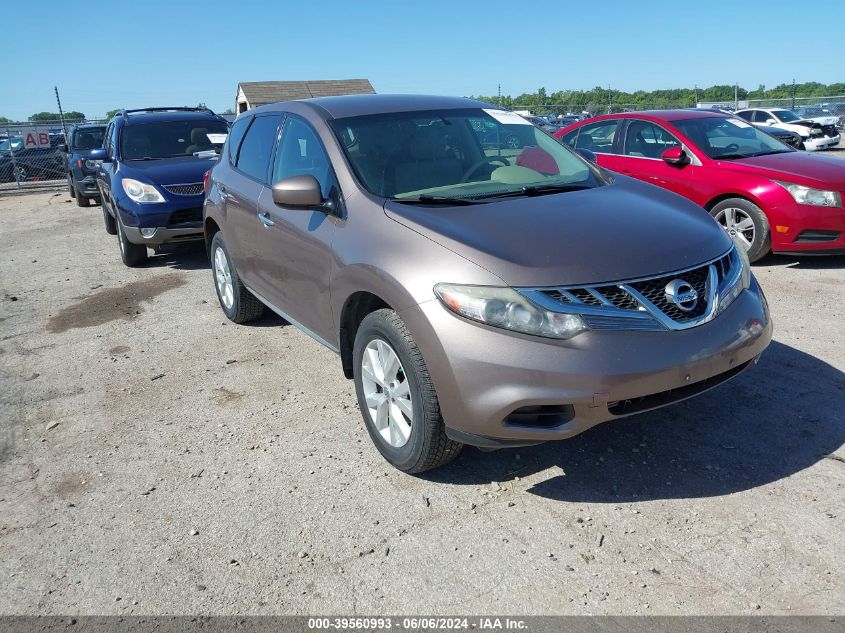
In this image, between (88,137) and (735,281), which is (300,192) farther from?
(88,137)

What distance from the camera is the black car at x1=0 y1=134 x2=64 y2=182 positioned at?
22.2 meters

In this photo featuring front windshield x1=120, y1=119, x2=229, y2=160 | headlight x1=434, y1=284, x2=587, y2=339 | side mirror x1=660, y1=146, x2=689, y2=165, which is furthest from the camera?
front windshield x1=120, y1=119, x2=229, y2=160

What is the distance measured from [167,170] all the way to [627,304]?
674 cm

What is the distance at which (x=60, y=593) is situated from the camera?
2680 mm

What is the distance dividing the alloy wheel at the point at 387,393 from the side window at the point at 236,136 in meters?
2.70

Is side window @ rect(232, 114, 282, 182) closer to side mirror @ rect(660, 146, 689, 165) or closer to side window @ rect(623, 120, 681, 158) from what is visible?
side mirror @ rect(660, 146, 689, 165)

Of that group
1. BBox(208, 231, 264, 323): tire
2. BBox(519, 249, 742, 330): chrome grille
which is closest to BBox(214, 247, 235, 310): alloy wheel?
BBox(208, 231, 264, 323): tire

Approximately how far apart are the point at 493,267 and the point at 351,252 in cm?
88

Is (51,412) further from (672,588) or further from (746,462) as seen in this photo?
(746,462)

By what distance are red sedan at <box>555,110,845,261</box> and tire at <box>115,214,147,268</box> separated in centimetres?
579

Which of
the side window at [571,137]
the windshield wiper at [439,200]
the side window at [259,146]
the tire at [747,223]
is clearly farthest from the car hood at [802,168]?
the side window at [259,146]

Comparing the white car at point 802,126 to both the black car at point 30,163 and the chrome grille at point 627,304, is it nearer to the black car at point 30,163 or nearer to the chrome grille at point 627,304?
the chrome grille at point 627,304

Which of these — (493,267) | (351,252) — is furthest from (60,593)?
(493,267)

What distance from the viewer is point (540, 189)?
3.66m
